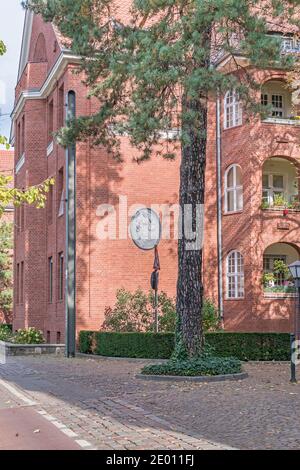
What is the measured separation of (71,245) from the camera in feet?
81.8

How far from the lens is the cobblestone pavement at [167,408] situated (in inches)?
347

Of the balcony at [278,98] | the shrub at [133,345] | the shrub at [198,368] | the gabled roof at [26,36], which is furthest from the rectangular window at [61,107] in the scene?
the shrub at [198,368]

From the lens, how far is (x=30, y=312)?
31188 mm

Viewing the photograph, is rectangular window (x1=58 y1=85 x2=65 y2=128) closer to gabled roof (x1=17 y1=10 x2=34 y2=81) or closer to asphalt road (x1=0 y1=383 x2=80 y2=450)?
gabled roof (x1=17 y1=10 x2=34 y2=81)

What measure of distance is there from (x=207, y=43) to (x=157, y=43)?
1465 mm

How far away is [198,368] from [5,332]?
20.8m

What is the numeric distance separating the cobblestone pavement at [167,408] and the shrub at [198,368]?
1.82 ft

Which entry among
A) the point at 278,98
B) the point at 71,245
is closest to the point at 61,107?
the point at 71,245

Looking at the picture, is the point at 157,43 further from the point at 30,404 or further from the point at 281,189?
the point at 281,189

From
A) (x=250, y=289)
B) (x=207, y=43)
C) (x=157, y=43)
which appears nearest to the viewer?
(x=157, y=43)

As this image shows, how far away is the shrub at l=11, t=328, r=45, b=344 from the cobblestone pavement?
939cm

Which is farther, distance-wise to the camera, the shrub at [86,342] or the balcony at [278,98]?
the balcony at [278,98]

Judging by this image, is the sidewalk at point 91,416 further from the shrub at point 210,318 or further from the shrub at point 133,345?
the shrub at point 210,318

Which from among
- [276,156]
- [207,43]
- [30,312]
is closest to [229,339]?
[276,156]
